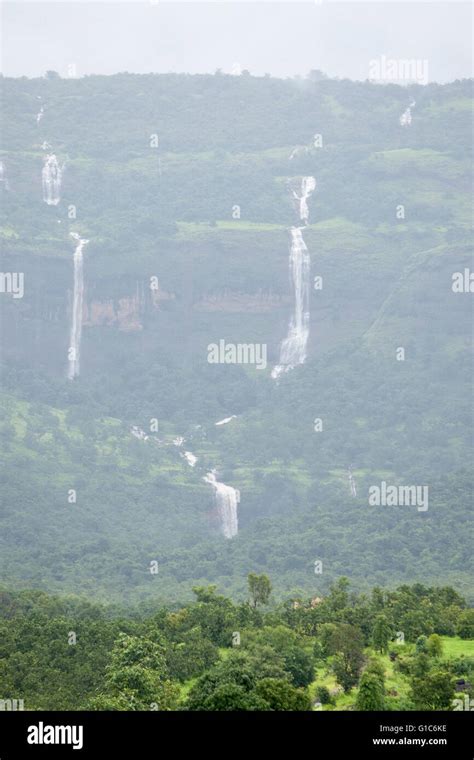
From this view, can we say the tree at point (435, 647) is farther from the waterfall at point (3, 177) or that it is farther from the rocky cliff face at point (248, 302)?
the waterfall at point (3, 177)

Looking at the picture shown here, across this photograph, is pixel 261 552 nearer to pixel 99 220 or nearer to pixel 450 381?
pixel 450 381

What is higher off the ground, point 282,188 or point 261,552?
point 282,188

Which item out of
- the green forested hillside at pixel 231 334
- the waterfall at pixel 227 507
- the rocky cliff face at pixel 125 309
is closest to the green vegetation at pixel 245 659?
the green forested hillside at pixel 231 334

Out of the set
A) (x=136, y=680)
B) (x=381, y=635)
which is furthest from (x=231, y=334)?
(x=136, y=680)

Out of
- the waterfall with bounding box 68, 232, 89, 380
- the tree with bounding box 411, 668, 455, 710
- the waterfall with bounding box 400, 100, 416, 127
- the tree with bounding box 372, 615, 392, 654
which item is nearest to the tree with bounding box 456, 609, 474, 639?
the tree with bounding box 372, 615, 392, 654

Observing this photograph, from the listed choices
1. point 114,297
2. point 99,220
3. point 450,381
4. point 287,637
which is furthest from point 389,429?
point 287,637
